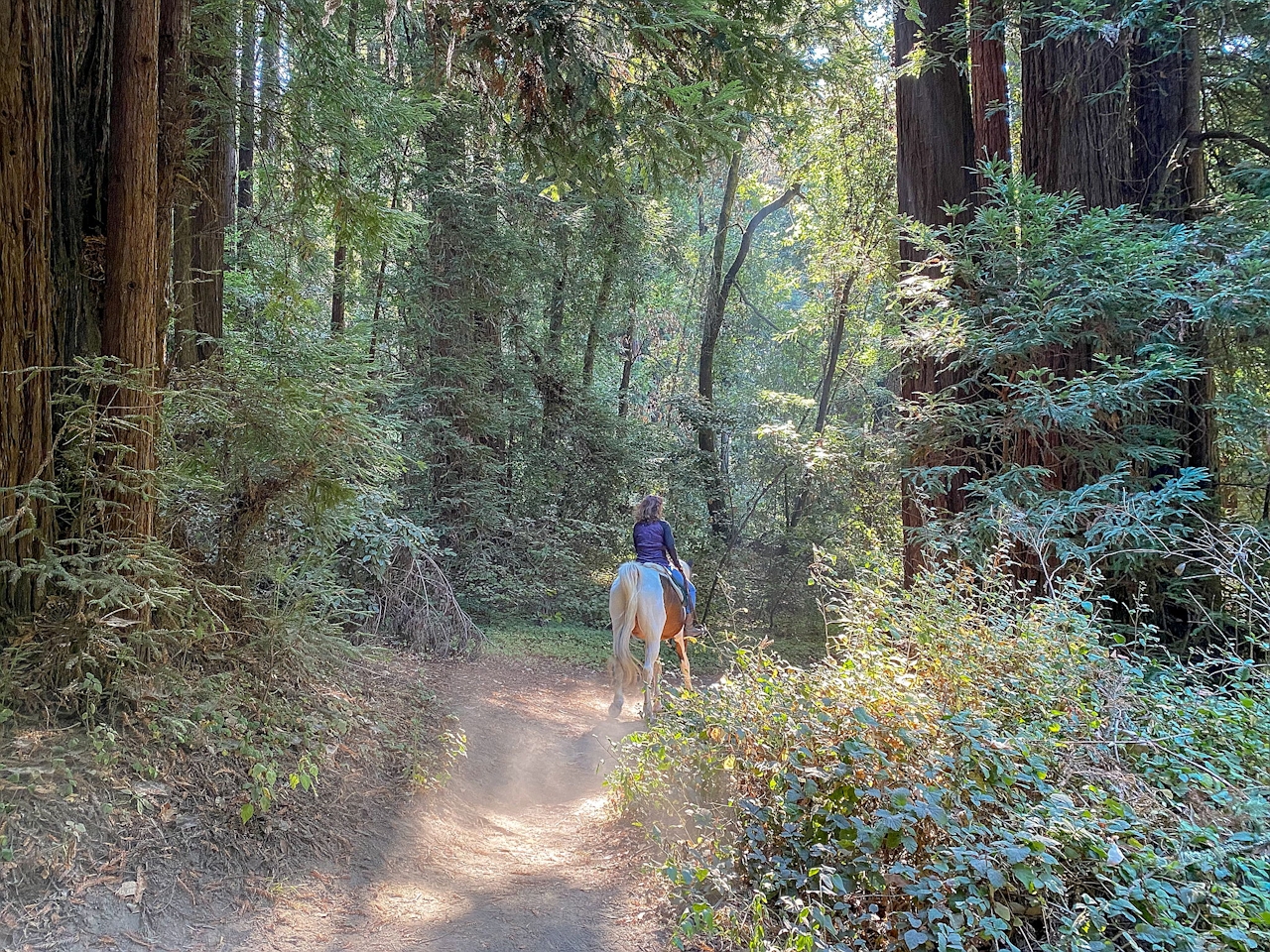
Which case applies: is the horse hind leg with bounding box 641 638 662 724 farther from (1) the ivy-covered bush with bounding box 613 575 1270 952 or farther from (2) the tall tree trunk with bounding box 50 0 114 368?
(2) the tall tree trunk with bounding box 50 0 114 368

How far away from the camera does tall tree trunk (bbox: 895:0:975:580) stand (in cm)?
737

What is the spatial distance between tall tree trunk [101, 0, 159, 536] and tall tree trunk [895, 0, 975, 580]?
643cm

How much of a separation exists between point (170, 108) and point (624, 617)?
6.20m

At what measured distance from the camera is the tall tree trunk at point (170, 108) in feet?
15.0

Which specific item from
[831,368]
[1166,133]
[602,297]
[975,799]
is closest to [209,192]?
[975,799]

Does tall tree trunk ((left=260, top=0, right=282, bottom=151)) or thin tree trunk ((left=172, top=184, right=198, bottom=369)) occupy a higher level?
tall tree trunk ((left=260, top=0, right=282, bottom=151))

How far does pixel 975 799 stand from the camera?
2.73m

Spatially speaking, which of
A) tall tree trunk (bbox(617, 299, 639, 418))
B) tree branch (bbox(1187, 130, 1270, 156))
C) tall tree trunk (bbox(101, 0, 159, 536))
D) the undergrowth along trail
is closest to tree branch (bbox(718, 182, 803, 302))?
tall tree trunk (bbox(617, 299, 639, 418))

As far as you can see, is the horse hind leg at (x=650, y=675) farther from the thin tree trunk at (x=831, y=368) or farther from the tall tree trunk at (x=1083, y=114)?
the tall tree trunk at (x=1083, y=114)

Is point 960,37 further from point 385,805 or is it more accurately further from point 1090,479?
point 385,805

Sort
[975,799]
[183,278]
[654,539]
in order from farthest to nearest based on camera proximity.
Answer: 1. [654,539]
2. [183,278]
3. [975,799]

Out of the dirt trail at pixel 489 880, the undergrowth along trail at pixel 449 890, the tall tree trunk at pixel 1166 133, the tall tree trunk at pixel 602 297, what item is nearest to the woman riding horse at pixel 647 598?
the dirt trail at pixel 489 880

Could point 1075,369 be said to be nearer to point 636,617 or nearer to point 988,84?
point 988,84

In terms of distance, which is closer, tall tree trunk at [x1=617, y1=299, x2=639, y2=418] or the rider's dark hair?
the rider's dark hair
